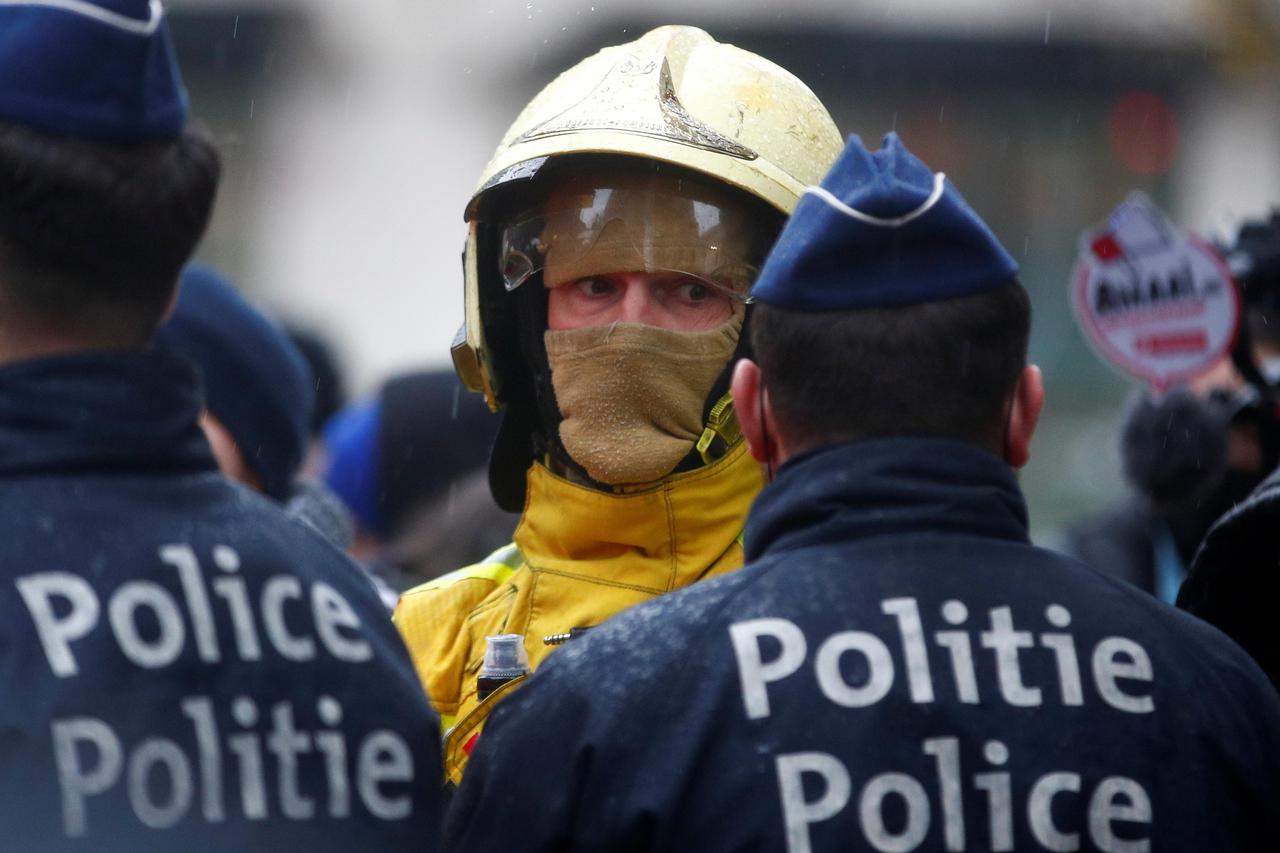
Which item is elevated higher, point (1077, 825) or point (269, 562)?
point (269, 562)

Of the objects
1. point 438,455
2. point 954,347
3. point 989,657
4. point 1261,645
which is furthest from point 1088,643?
point 438,455

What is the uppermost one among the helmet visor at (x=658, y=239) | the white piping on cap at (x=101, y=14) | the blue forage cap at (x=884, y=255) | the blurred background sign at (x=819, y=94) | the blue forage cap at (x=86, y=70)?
the white piping on cap at (x=101, y=14)

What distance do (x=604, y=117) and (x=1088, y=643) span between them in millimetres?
1419

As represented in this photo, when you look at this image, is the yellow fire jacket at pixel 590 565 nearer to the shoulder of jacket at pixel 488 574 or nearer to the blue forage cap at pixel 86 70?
the shoulder of jacket at pixel 488 574

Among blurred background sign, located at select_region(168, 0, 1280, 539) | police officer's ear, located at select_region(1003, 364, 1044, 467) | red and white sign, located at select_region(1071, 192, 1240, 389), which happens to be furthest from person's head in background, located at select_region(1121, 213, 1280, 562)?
blurred background sign, located at select_region(168, 0, 1280, 539)

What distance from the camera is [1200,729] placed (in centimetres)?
198

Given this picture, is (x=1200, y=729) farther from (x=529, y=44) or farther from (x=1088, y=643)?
(x=529, y=44)

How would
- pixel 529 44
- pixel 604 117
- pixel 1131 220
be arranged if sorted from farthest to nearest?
pixel 529 44 < pixel 1131 220 < pixel 604 117

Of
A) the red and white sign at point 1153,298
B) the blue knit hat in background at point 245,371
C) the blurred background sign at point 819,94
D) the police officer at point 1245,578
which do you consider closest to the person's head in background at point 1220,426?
the red and white sign at point 1153,298

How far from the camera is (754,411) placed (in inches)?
88.0

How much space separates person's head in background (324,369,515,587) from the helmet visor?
1.61m

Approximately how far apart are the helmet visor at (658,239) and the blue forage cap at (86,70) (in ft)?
3.64

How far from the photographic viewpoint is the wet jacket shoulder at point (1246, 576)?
2.69m

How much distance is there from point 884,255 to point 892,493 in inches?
11.3
